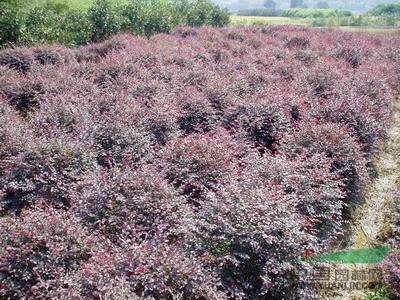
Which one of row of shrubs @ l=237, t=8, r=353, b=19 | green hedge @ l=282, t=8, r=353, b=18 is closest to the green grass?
green hedge @ l=282, t=8, r=353, b=18

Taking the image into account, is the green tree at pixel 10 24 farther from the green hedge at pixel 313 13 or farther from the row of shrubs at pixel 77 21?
the green hedge at pixel 313 13

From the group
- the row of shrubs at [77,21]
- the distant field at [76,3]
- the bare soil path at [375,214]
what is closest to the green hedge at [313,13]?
the row of shrubs at [77,21]

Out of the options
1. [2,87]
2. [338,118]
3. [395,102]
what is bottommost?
[395,102]

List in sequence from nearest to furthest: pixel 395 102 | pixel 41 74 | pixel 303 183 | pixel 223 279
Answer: pixel 223 279
pixel 303 183
pixel 41 74
pixel 395 102

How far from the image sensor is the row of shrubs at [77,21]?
9.89m

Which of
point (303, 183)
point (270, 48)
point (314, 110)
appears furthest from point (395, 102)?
point (303, 183)

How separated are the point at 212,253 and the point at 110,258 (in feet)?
2.99

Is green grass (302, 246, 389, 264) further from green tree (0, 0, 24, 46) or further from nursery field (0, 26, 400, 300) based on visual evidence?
green tree (0, 0, 24, 46)

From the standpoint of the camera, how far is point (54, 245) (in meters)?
2.79

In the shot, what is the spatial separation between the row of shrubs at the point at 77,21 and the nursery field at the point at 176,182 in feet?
11.6

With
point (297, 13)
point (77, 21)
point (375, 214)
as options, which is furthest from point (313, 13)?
point (375, 214)

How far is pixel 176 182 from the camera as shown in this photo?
149 inches

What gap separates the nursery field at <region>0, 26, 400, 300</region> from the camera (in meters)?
2.66

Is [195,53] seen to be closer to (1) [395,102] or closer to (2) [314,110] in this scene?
(2) [314,110]
